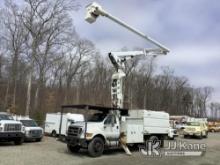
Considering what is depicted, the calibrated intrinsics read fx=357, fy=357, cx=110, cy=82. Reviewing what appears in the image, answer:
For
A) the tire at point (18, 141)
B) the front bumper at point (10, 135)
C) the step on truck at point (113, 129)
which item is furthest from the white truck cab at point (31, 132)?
the step on truck at point (113, 129)

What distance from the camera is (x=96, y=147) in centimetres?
1972

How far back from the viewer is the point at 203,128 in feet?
144

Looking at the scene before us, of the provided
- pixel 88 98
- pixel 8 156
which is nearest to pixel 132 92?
pixel 88 98

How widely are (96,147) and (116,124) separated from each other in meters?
2.47

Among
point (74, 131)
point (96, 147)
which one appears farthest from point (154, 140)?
point (74, 131)

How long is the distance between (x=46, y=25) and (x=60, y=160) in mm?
37441

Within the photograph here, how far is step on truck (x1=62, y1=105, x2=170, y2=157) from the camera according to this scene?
64.4 ft

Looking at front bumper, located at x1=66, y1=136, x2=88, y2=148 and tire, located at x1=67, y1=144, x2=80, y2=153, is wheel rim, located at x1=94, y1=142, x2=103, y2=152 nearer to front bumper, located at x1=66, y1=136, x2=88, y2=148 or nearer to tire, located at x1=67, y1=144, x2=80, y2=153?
front bumper, located at x1=66, y1=136, x2=88, y2=148

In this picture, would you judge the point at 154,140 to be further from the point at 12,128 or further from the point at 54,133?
the point at 54,133

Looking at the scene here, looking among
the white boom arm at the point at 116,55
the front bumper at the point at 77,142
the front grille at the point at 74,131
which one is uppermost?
the white boom arm at the point at 116,55

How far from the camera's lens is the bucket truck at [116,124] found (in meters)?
19.7

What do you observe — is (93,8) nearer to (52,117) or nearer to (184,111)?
(52,117)

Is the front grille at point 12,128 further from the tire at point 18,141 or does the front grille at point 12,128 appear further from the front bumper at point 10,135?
the tire at point 18,141

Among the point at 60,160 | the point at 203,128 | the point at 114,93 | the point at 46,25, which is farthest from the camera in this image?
the point at 46,25
